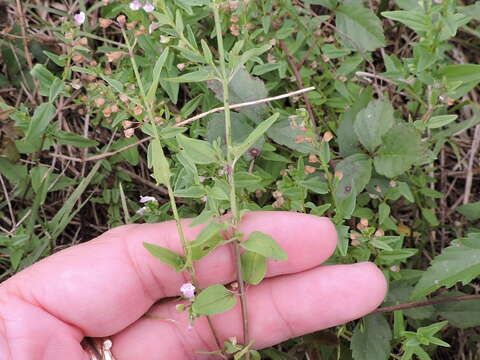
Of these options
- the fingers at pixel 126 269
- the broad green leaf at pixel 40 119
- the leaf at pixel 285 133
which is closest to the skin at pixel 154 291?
the fingers at pixel 126 269

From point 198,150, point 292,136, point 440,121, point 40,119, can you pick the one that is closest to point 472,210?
point 440,121

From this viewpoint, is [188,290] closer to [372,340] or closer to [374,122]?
[372,340]

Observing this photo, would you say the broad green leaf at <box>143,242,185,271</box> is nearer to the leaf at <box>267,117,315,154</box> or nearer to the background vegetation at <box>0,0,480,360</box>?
the background vegetation at <box>0,0,480,360</box>

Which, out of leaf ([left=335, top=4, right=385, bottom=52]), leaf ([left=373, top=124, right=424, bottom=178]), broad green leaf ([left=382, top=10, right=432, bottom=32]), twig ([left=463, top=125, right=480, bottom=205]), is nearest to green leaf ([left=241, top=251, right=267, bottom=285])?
leaf ([left=373, top=124, right=424, bottom=178])

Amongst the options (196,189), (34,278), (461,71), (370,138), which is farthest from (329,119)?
(34,278)

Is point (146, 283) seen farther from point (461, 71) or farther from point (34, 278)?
point (461, 71)
